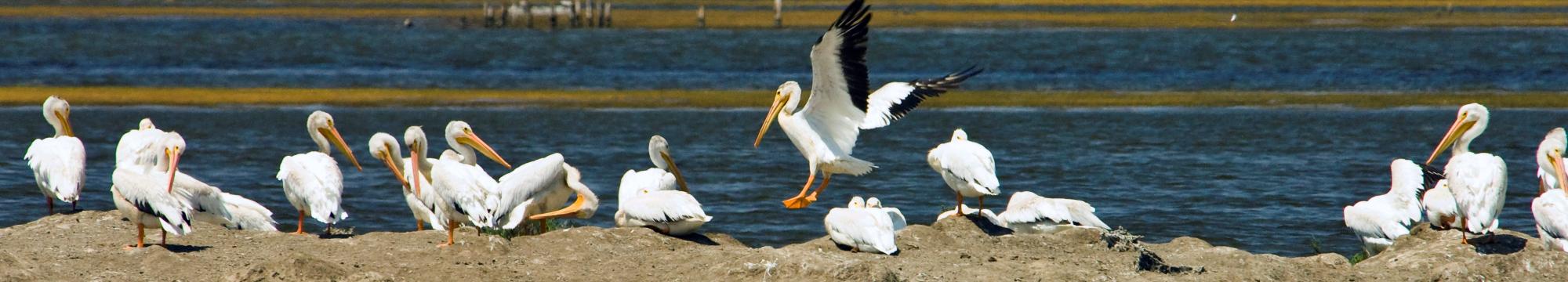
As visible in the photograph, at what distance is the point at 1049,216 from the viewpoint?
27.5 ft

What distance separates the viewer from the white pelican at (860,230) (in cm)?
759

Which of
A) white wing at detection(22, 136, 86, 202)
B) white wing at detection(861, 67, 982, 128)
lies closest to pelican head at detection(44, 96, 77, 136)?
white wing at detection(22, 136, 86, 202)

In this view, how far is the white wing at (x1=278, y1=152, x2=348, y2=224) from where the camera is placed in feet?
26.4

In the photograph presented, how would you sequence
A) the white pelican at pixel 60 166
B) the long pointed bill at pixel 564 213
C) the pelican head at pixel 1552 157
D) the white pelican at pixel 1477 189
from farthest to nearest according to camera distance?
the white pelican at pixel 60 166 → the long pointed bill at pixel 564 213 → the pelican head at pixel 1552 157 → the white pelican at pixel 1477 189

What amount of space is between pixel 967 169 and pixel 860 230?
3.82ft

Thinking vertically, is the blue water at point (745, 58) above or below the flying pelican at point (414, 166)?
below

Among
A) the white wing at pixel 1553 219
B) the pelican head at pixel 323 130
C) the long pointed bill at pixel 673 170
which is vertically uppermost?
the white wing at pixel 1553 219

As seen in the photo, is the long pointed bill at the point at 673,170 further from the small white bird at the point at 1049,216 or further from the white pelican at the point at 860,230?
the small white bird at the point at 1049,216

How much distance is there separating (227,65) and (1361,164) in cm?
2112

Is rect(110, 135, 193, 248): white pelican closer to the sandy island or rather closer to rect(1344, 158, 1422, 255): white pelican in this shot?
the sandy island

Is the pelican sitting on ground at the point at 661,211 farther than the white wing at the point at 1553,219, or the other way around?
the pelican sitting on ground at the point at 661,211

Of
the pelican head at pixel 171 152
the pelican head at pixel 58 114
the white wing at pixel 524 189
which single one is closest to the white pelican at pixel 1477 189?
the white wing at pixel 524 189

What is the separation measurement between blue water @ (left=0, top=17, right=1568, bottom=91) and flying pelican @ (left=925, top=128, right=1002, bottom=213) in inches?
683

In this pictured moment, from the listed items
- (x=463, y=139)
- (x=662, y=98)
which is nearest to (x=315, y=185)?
(x=463, y=139)
